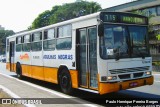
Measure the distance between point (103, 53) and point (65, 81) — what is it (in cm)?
329

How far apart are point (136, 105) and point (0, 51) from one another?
10871 cm

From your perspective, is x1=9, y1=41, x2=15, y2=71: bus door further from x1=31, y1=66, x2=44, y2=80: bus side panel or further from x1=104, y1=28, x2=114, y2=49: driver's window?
x1=104, y1=28, x2=114, y2=49: driver's window

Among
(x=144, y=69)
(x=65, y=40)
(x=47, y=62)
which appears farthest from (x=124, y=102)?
(x=47, y=62)

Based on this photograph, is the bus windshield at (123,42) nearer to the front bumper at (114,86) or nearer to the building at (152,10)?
the front bumper at (114,86)

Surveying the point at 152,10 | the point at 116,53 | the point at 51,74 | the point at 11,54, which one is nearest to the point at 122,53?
the point at 116,53

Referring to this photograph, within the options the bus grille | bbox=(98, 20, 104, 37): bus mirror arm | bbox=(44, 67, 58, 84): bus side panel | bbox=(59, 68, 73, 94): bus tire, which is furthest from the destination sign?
bbox=(44, 67, 58, 84): bus side panel

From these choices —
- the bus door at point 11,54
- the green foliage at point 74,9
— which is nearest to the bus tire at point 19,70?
the bus door at point 11,54

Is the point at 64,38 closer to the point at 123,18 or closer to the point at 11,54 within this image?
the point at 123,18

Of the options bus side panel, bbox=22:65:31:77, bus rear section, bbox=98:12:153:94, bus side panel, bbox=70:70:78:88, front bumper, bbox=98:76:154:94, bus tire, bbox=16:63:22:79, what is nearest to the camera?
front bumper, bbox=98:76:154:94

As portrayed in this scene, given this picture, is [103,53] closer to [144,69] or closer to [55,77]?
[144,69]

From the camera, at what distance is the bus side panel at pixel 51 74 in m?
13.5

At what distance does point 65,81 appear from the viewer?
12.6 meters

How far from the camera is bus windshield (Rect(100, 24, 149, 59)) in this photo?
9.88 meters

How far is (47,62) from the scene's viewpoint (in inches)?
573
